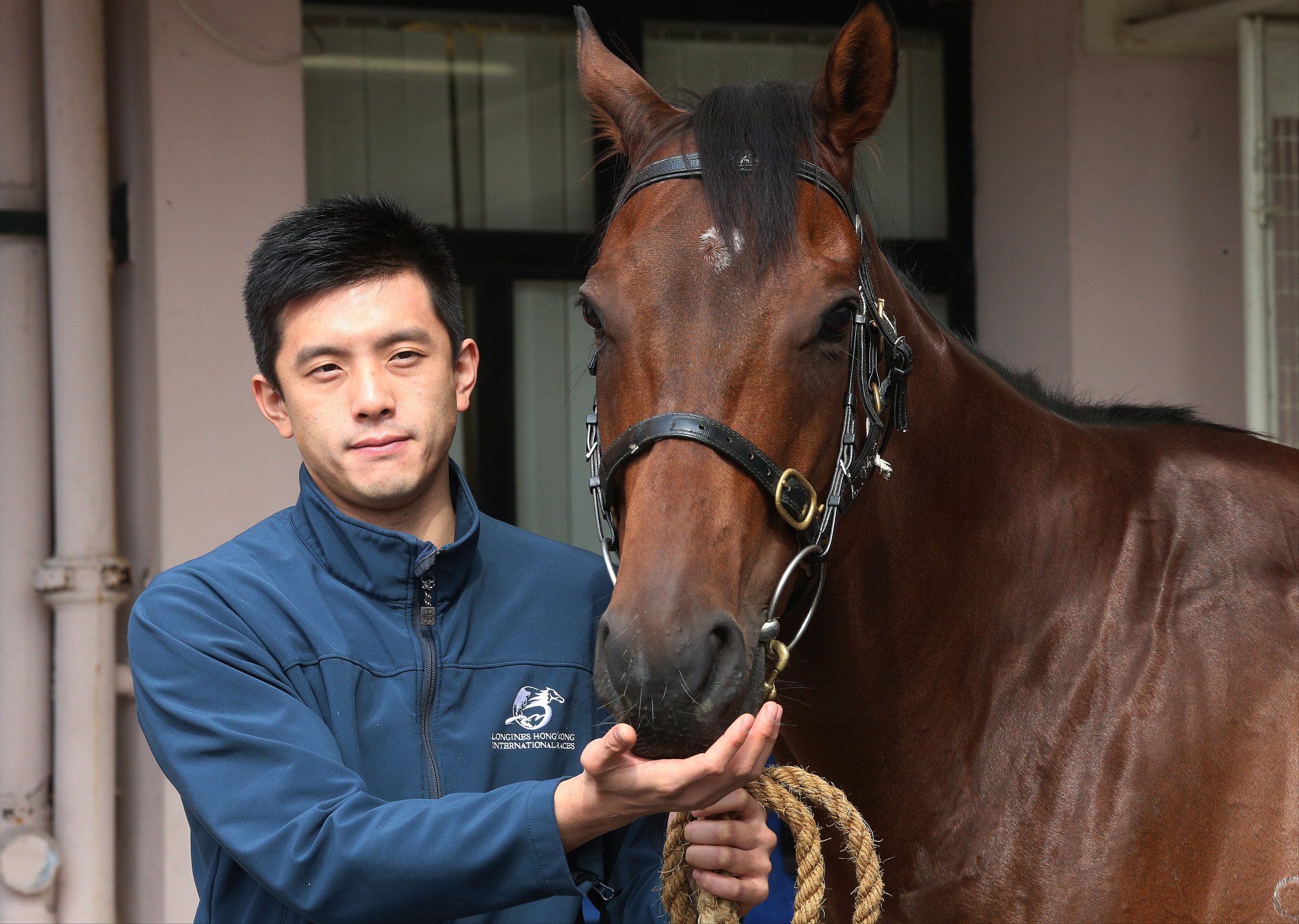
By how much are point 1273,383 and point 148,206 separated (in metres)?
3.11

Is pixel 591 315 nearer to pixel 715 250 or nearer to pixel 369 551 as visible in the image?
pixel 715 250

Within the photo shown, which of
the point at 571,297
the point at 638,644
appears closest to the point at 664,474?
the point at 638,644

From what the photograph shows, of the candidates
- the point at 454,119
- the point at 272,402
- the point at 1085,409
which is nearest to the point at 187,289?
the point at 454,119

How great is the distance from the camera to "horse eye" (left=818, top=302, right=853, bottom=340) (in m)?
1.43

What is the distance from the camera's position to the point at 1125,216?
3898mm

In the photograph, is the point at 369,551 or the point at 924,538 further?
the point at 924,538

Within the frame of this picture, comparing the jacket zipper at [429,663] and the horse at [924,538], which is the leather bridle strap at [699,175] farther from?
the jacket zipper at [429,663]

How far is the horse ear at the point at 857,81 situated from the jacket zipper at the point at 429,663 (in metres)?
0.74

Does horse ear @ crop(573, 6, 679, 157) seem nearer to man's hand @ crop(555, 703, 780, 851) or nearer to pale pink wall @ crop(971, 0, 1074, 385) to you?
man's hand @ crop(555, 703, 780, 851)

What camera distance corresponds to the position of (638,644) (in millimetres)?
1183

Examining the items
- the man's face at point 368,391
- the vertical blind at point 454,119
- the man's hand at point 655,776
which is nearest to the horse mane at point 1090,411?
the man's face at point 368,391

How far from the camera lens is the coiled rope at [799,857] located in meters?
1.32

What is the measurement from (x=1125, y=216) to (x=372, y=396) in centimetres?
314

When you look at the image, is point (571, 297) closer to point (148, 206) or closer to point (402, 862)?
point (148, 206)
